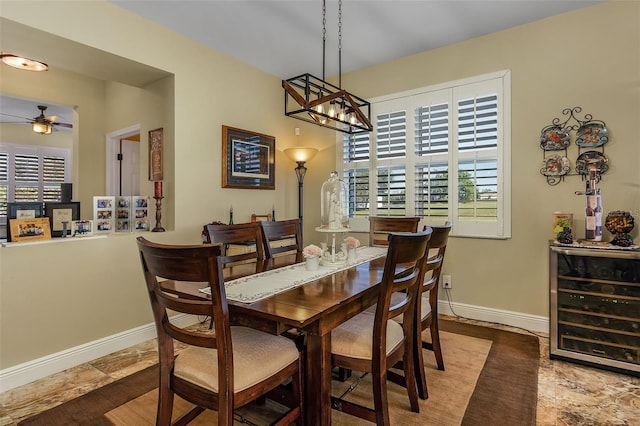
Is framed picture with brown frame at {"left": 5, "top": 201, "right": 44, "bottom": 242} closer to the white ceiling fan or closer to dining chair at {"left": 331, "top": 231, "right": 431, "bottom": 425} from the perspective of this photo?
dining chair at {"left": 331, "top": 231, "right": 431, "bottom": 425}

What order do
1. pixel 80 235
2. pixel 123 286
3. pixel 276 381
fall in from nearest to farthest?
1. pixel 276 381
2. pixel 80 235
3. pixel 123 286

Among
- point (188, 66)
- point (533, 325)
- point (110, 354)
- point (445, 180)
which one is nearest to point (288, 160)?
point (188, 66)

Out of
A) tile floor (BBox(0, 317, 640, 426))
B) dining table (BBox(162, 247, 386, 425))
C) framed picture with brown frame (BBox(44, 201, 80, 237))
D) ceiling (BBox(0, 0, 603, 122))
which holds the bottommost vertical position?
tile floor (BBox(0, 317, 640, 426))

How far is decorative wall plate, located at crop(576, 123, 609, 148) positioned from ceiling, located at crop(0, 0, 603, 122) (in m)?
1.01

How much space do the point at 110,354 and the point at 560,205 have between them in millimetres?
3951

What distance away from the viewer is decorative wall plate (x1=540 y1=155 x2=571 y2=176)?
279cm

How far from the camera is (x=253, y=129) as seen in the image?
3.90 m

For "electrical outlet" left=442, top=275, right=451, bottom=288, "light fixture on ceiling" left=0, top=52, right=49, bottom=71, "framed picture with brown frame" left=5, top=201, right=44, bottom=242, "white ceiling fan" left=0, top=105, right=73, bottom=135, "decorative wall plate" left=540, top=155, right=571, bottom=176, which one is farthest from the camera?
"white ceiling fan" left=0, top=105, right=73, bottom=135

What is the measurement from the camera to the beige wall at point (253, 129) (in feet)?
7.65

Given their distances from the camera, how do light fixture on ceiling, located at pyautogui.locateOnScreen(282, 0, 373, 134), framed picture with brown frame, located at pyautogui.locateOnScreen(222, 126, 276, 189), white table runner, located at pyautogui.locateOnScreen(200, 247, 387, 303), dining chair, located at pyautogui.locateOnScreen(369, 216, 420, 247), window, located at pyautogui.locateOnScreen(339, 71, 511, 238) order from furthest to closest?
framed picture with brown frame, located at pyautogui.locateOnScreen(222, 126, 276, 189), window, located at pyautogui.locateOnScreen(339, 71, 511, 238), dining chair, located at pyautogui.locateOnScreen(369, 216, 420, 247), light fixture on ceiling, located at pyautogui.locateOnScreen(282, 0, 373, 134), white table runner, located at pyautogui.locateOnScreen(200, 247, 387, 303)

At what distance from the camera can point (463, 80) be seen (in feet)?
10.7

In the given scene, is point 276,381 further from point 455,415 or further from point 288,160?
point 288,160

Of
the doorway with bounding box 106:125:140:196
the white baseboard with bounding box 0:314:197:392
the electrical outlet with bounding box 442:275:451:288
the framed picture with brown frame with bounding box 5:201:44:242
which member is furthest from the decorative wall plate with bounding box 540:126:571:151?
the doorway with bounding box 106:125:140:196

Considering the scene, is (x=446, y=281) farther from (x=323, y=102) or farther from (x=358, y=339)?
(x=323, y=102)
